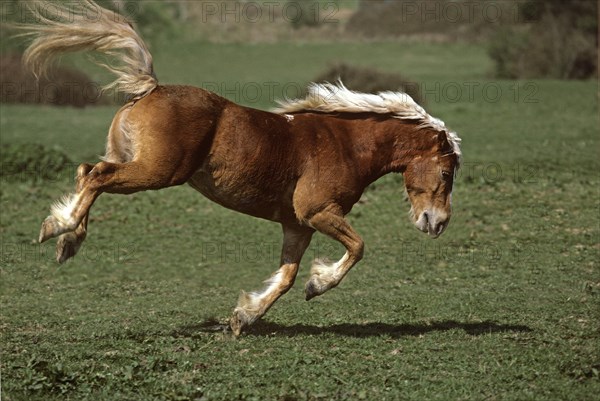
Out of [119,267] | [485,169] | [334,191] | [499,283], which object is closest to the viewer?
[334,191]

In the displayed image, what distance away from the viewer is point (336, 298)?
34.6 ft

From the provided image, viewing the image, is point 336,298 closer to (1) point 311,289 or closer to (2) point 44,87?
(1) point 311,289

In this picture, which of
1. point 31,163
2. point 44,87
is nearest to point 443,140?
point 31,163

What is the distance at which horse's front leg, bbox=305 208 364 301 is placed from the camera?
829cm

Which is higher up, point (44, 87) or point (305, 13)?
point (44, 87)

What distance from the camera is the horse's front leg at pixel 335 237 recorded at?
8289 millimetres

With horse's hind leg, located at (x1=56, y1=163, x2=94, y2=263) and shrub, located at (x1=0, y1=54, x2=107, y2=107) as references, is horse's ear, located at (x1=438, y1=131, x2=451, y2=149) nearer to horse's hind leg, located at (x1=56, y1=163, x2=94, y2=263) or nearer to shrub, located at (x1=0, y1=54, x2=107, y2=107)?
horse's hind leg, located at (x1=56, y1=163, x2=94, y2=263)

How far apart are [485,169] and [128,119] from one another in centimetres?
1007

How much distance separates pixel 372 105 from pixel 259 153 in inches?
46.3

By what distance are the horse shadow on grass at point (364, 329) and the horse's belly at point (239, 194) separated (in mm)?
1046

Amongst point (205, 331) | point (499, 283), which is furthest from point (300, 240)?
point (499, 283)

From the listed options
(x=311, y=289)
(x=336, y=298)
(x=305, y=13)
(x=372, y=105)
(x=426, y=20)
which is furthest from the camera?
(x=426, y=20)

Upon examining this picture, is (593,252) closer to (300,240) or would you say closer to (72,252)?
(300,240)

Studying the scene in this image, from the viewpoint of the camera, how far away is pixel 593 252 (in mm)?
12406
